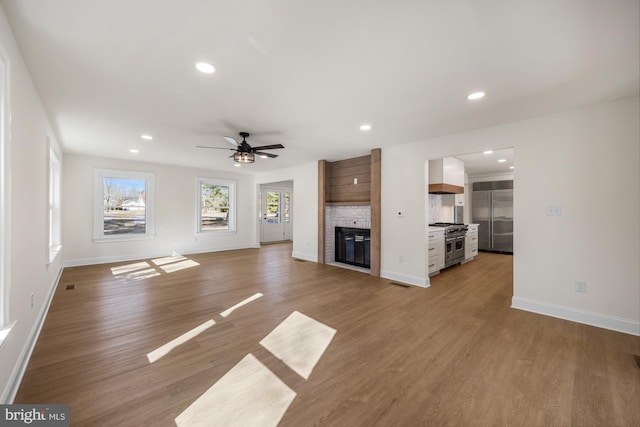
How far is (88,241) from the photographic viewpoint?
6.18 metres

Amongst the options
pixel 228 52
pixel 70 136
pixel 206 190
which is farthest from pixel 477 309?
pixel 206 190

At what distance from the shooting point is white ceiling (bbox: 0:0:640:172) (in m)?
1.66

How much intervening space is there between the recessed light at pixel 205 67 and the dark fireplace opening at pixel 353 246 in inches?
168

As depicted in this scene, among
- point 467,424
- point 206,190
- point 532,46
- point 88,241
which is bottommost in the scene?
point 467,424

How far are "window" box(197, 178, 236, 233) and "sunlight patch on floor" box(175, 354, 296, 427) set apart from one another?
262 inches

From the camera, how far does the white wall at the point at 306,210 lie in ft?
22.1

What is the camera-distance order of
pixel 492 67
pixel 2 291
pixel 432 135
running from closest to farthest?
pixel 2 291 → pixel 492 67 → pixel 432 135

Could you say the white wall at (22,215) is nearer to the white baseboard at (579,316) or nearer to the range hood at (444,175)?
the white baseboard at (579,316)

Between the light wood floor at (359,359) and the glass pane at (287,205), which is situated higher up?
the glass pane at (287,205)

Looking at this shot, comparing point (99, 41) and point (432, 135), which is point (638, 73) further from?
point (99, 41)

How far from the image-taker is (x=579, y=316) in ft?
10.3

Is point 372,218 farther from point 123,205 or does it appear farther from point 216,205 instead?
point 123,205

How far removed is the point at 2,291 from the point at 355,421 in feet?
8.07

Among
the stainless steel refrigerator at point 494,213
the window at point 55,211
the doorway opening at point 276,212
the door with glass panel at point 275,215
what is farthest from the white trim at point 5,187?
the stainless steel refrigerator at point 494,213
